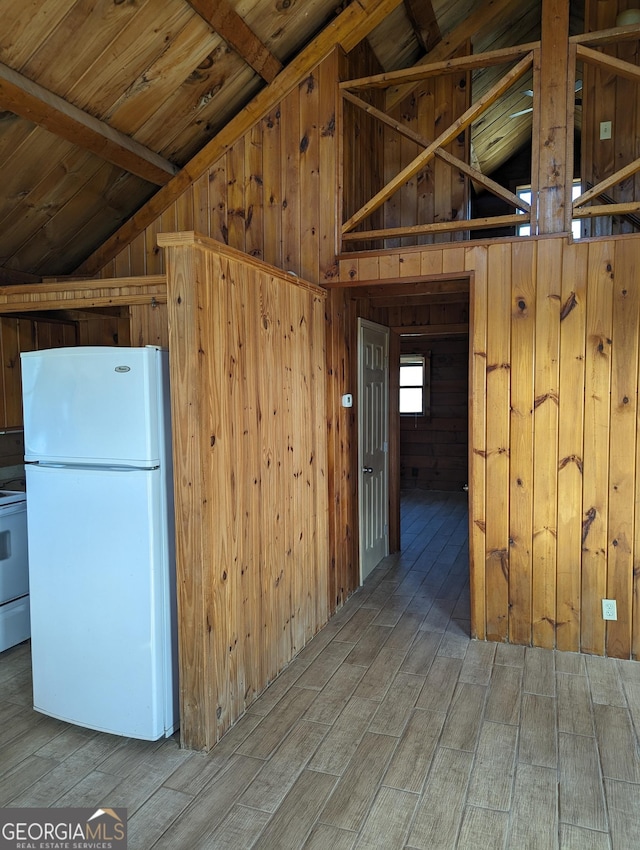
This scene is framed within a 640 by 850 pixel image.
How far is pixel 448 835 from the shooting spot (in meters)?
2.03

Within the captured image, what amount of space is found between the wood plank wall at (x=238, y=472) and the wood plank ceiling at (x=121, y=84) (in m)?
1.33

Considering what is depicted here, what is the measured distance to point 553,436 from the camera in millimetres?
3361

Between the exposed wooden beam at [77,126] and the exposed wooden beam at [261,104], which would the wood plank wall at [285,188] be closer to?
the exposed wooden beam at [261,104]

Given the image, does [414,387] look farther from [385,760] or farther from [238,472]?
[385,760]

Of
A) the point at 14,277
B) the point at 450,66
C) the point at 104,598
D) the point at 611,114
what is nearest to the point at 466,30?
the point at 450,66

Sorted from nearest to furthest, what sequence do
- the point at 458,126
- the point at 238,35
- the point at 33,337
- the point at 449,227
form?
the point at 238,35 < the point at 458,126 < the point at 449,227 < the point at 33,337

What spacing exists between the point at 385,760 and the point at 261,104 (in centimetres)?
378

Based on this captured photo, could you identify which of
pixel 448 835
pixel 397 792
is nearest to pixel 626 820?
pixel 448 835

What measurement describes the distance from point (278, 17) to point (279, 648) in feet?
11.8

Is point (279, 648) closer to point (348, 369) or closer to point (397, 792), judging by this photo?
point (397, 792)

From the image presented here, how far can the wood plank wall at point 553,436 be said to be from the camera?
10.7 ft

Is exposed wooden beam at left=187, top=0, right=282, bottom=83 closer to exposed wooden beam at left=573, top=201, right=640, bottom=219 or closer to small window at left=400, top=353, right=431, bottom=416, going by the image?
exposed wooden beam at left=573, top=201, right=640, bottom=219

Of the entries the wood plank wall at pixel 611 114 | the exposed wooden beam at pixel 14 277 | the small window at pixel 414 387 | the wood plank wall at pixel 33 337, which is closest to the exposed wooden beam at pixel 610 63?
the wood plank wall at pixel 611 114

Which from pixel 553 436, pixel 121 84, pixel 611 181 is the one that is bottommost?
pixel 553 436
